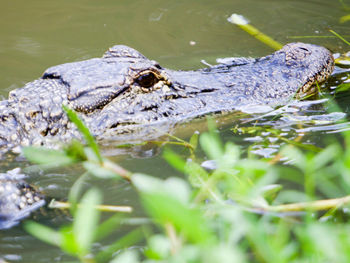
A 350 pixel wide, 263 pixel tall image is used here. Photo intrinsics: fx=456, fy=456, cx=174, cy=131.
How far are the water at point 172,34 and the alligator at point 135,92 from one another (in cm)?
21

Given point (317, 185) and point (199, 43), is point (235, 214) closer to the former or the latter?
point (317, 185)

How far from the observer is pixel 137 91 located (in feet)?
12.7

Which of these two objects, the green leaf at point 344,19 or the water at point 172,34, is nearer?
the water at point 172,34

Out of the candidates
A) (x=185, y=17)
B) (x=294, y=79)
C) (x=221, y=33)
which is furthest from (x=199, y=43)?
(x=294, y=79)

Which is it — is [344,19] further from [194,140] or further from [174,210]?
[174,210]

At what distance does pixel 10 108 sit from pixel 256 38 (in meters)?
3.60

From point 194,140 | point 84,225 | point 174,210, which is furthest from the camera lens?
point 194,140

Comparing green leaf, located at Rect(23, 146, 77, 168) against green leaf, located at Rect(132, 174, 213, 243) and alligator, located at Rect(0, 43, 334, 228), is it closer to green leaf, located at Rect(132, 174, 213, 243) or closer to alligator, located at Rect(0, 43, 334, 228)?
green leaf, located at Rect(132, 174, 213, 243)

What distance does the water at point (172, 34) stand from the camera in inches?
153

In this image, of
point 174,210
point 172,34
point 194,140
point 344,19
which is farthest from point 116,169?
point 344,19

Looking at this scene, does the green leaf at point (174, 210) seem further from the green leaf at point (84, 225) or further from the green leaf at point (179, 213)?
the green leaf at point (84, 225)

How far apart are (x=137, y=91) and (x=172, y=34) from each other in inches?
110

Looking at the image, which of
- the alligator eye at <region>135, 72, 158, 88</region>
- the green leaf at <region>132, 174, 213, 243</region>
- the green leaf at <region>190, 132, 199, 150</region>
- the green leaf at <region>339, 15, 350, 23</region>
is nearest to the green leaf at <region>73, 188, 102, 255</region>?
the green leaf at <region>132, 174, 213, 243</region>

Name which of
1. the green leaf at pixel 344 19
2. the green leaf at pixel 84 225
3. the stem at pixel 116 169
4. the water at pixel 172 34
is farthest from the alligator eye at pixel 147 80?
the green leaf at pixel 344 19
